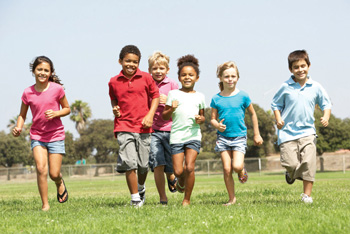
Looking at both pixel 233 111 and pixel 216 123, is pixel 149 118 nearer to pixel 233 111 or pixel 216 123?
pixel 216 123

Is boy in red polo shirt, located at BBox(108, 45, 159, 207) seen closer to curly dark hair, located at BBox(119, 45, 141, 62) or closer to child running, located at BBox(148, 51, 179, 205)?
curly dark hair, located at BBox(119, 45, 141, 62)

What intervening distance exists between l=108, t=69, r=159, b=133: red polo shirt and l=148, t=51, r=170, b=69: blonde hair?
0.69 meters

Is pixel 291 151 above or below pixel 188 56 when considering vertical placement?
below

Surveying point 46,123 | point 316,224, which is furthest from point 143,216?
point 46,123

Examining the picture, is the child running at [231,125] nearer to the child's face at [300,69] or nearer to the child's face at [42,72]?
the child's face at [300,69]

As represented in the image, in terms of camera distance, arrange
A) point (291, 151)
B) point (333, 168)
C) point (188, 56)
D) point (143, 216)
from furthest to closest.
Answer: point (333, 168) < point (188, 56) < point (291, 151) < point (143, 216)

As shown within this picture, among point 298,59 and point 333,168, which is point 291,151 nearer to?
point 298,59

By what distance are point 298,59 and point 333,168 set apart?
59782 mm

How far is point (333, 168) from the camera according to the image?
205 ft

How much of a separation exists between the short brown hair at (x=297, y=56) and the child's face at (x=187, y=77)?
57.4 inches

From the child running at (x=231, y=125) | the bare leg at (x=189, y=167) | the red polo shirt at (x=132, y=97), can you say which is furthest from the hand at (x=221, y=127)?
the red polo shirt at (x=132, y=97)

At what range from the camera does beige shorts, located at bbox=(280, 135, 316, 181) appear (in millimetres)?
6629

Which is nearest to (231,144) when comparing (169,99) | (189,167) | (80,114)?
(189,167)

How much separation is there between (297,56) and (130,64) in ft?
8.17
